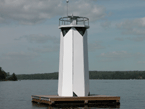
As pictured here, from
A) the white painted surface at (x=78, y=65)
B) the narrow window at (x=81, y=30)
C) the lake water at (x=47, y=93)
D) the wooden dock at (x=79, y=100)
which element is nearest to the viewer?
the wooden dock at (x=79, y=100)

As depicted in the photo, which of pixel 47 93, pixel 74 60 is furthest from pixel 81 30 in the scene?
pixel 47 93

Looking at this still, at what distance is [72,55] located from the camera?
88.9 feet

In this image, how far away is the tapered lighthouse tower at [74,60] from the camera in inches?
1068

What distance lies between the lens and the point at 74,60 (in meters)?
27.2

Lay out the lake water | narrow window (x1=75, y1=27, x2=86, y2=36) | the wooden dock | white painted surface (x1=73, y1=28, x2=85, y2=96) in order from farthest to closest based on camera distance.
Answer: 1. the lake water
2. narrow window (x1=75, y1=27, x2=86, y2=36)
3. white painted surface (x1=73, y1=28, x2=85, y2=96)
4. the wooden dock

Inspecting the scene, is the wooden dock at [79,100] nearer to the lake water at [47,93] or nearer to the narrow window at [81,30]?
the lake water at [47,93]

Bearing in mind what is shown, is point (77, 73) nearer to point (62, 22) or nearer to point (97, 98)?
A: point (97, 98)

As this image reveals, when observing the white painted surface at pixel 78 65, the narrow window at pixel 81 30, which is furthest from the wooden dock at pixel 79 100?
the narrow window at pixel 81 30

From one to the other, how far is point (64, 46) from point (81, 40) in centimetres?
178

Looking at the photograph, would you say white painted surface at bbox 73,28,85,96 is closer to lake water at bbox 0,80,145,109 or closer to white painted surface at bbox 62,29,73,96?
white painted surface at bbox 62,29,73,96

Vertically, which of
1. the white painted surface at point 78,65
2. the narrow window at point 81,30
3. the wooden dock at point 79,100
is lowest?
the wooden dock at point 79,100

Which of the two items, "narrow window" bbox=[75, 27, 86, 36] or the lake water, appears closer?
"narrow window" bbox=[75, 27, 86, 36]

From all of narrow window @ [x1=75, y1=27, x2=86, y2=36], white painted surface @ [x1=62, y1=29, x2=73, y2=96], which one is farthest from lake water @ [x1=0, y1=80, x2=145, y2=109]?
narrow window @ [x1=75, y1=27, x2=86, y2=36]

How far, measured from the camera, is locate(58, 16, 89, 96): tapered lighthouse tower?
1068 inches
